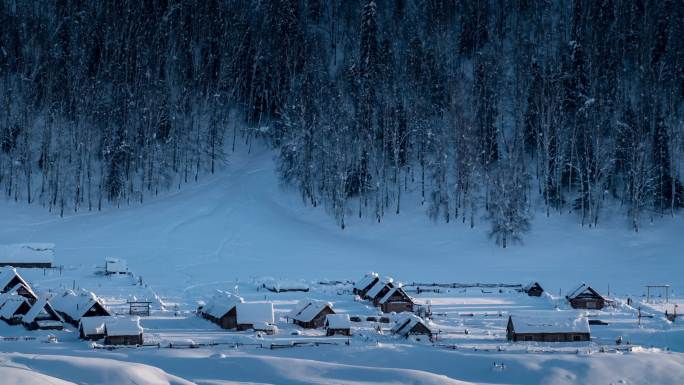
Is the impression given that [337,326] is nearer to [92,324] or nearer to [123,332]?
[123,332]

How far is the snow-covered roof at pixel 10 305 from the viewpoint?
4959 cm

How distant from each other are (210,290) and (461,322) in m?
17.7

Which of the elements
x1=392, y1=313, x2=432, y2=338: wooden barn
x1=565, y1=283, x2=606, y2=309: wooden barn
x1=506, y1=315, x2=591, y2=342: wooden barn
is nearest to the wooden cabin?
x1=392, y1=313, x2=432, y2=338: wooden barn

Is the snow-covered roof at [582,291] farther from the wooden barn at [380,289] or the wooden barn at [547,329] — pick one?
the wooden barn at [380,289]

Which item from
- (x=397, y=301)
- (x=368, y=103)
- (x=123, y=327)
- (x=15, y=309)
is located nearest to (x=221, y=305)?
(x=123, y=327)

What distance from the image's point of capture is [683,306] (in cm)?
5706

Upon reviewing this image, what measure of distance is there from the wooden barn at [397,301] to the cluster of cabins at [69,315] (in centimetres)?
1606

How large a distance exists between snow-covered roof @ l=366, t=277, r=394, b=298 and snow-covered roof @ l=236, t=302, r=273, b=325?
32.1ft

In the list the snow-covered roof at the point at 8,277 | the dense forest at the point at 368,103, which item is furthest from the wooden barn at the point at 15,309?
the dense forest at the point at 368,103

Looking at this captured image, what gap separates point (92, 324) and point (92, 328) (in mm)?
300

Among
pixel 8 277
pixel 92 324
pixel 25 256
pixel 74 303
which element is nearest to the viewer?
pixel 92 324

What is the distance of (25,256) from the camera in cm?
6569

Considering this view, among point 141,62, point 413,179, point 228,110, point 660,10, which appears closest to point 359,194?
point 413,179

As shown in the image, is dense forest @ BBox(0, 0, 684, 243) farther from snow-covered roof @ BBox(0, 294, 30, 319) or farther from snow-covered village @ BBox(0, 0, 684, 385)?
snow-covered roof @ BBox(0, 294, 30, 319)
